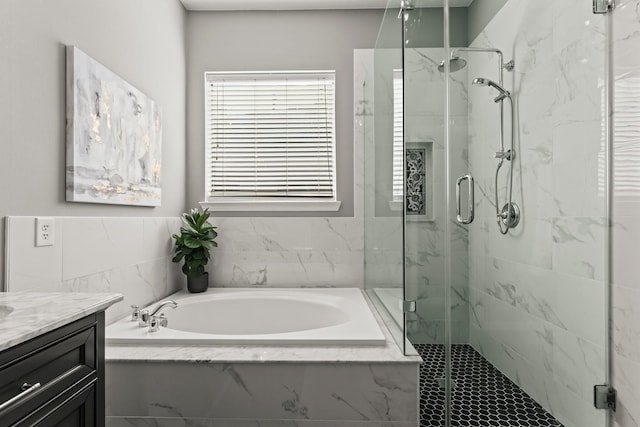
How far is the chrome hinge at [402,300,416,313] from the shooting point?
1652 mm

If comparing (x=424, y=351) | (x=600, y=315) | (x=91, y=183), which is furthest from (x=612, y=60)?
(x=91, y=183)

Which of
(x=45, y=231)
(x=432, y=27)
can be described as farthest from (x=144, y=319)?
(x=432, y=27)

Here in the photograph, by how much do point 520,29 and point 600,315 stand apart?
1.13m

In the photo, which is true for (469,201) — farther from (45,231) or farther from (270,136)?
(270,136)

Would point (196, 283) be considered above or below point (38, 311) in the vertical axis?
below

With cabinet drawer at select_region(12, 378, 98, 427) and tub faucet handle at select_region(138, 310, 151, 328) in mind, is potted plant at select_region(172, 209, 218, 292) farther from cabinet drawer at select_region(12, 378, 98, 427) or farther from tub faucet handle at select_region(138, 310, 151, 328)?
cabinet drawer at select_region(12, 378, 98, 427)

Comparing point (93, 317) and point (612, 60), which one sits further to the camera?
point (612, 60)

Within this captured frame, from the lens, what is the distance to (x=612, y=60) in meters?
1.43

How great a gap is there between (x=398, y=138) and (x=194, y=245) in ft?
5.05

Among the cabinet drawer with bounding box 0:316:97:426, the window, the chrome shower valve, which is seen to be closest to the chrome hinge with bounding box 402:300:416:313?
the chrome shower valve

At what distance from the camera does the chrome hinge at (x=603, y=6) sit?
4.70ft

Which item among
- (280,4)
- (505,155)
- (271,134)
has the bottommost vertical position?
(505,155)

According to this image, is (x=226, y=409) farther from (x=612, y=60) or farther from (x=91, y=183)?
(x=612, y=60)

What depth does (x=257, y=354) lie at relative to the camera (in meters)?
1.60
